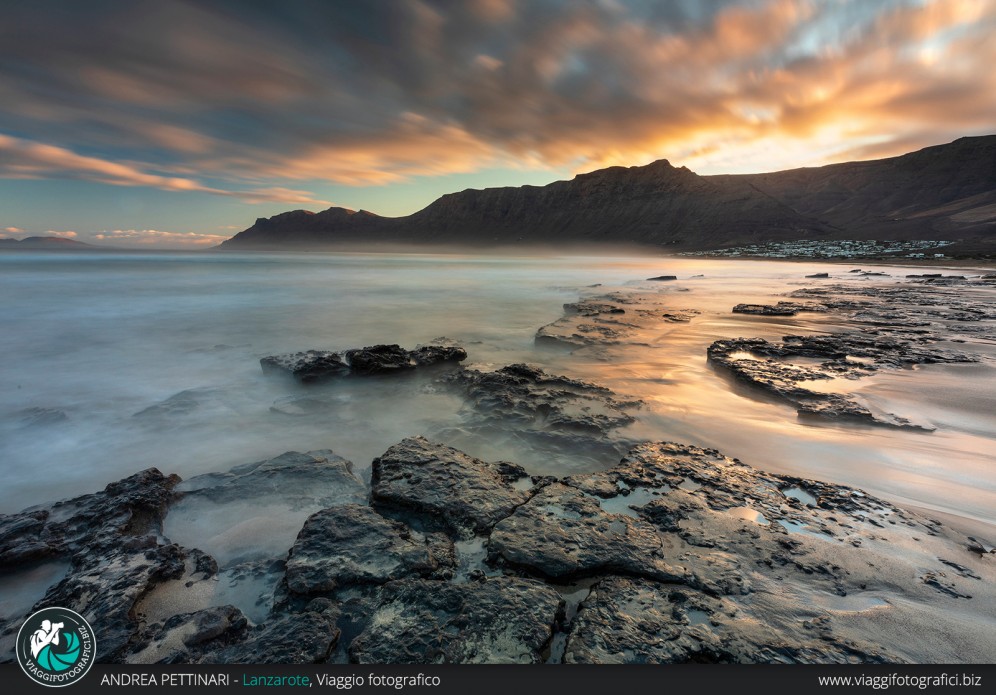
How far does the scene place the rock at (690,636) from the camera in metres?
1.71

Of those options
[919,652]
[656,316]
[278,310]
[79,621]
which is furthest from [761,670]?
[278,310]

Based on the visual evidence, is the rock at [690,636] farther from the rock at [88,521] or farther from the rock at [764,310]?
the rock at [764,310]

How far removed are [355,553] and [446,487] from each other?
0.81 m

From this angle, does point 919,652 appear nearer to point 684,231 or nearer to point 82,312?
point 82,312

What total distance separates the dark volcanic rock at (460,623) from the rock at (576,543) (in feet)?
0.64

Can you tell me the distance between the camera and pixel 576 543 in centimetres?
238

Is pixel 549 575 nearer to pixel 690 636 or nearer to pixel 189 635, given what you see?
pixel 690 636

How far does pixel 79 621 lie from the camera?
1944 mm

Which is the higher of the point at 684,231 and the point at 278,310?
the point at 684,231

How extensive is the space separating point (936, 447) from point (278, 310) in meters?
15.7

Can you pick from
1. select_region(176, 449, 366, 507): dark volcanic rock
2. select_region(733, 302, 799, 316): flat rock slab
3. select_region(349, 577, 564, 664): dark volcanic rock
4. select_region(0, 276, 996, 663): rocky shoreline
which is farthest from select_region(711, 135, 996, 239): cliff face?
select_region(349, 577, 564, 664): dark volcanic rock

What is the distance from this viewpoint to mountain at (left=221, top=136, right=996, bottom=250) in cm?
8962

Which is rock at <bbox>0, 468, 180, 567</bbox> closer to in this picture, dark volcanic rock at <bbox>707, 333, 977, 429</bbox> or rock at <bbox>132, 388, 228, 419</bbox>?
rock at <bbox>132, 388, 228, 419</bbox>

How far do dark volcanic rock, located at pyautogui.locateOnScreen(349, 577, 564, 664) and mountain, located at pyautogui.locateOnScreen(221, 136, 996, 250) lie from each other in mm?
83641
